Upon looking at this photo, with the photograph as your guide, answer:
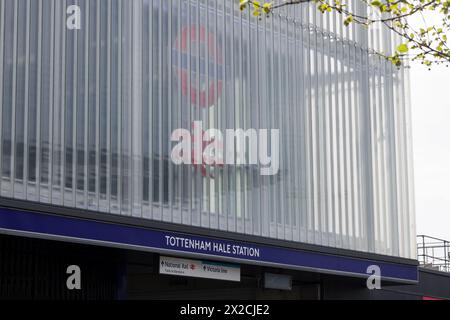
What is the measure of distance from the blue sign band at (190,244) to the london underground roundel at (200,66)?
10.4 feet

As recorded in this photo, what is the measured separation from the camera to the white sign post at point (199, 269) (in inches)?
914

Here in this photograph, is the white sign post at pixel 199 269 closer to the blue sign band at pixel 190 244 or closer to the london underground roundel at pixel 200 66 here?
the blue sign band at pixel 190 244

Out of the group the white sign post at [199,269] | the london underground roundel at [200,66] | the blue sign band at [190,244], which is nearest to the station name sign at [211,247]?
the blue sign band at [190,244]

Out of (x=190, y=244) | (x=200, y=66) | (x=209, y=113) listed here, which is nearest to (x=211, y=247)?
(x=190, y=244)

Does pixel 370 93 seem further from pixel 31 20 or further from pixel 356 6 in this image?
pixel 31 20

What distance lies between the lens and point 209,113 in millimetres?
24391

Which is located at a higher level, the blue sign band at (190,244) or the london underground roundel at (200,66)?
→ the london underground roundel at (200,66)

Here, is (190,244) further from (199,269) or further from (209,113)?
(209,113)

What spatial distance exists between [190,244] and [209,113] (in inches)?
120

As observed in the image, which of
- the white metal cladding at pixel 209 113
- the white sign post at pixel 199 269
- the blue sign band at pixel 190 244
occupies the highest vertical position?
the white metal cladding at pixel 209 113

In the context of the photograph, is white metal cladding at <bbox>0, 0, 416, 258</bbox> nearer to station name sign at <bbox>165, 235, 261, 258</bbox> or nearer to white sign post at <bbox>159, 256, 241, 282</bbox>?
station name sign at <bbox>165, 235, 261, 258</bbox>
